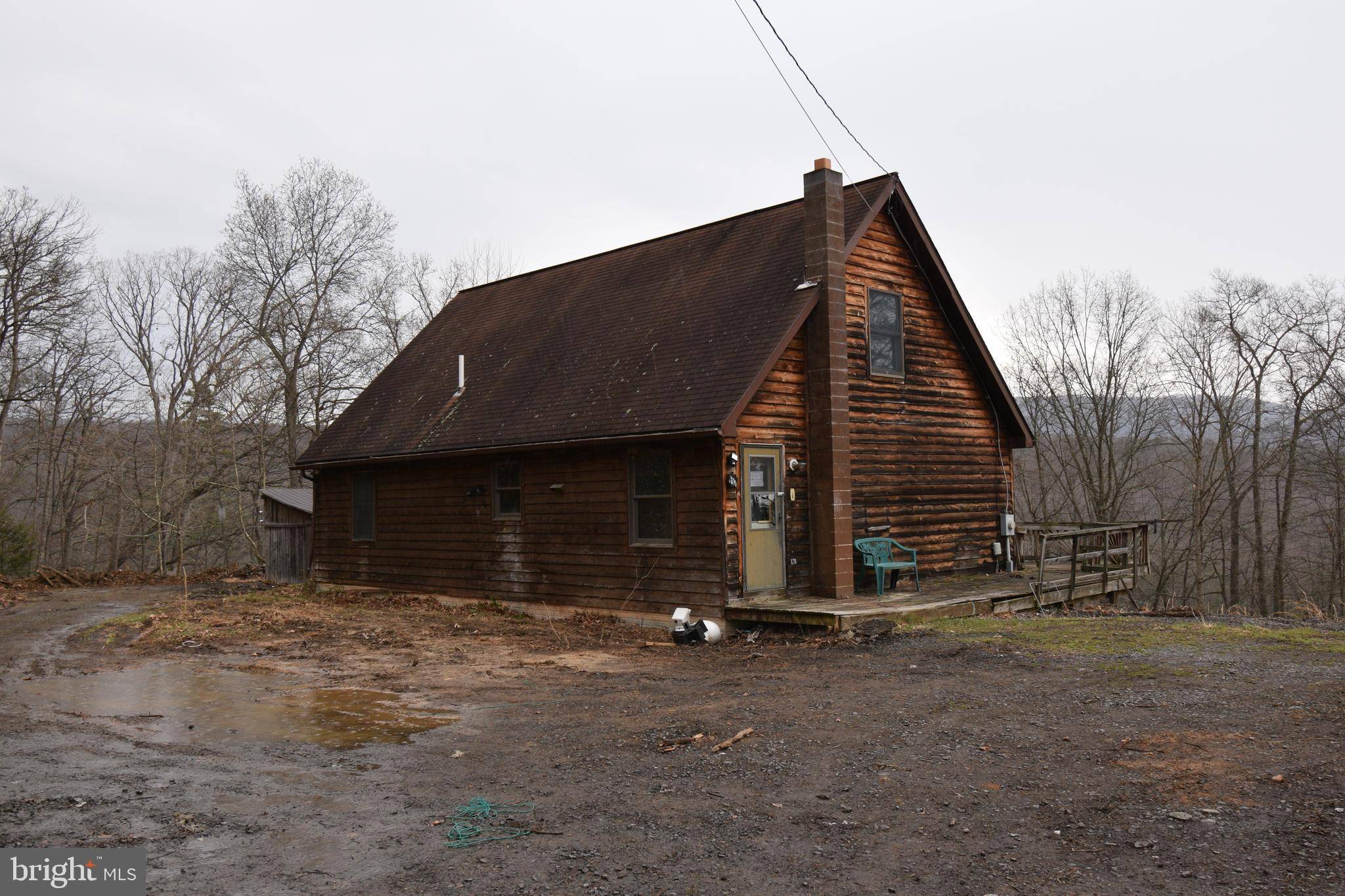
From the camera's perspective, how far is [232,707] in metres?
8.72

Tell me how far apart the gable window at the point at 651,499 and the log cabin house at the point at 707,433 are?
0.10 ft

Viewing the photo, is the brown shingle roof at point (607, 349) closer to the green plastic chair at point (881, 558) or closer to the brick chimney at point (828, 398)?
the brick chimney at point (828, 398)

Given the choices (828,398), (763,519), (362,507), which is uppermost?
(828,398)

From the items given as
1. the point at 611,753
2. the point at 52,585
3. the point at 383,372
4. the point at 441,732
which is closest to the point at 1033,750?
the point at 611,753

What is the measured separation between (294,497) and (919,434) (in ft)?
51.4

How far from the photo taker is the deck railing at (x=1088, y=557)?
44.8 ft

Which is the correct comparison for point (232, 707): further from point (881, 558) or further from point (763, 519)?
point (881, 558)

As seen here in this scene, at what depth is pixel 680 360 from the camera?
1392 cm

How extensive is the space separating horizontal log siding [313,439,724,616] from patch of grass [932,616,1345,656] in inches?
134

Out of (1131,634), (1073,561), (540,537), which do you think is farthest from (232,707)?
(1073,561)

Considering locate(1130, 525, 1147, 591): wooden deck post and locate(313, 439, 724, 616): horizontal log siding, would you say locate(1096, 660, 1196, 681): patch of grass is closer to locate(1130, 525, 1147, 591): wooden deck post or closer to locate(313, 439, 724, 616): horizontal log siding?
locate(313, 439, 724, 616): horizontal log siding

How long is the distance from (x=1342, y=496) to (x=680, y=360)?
944 inches

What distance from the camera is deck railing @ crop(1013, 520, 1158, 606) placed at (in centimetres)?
1364

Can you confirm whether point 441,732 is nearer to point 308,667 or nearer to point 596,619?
point 308,667
